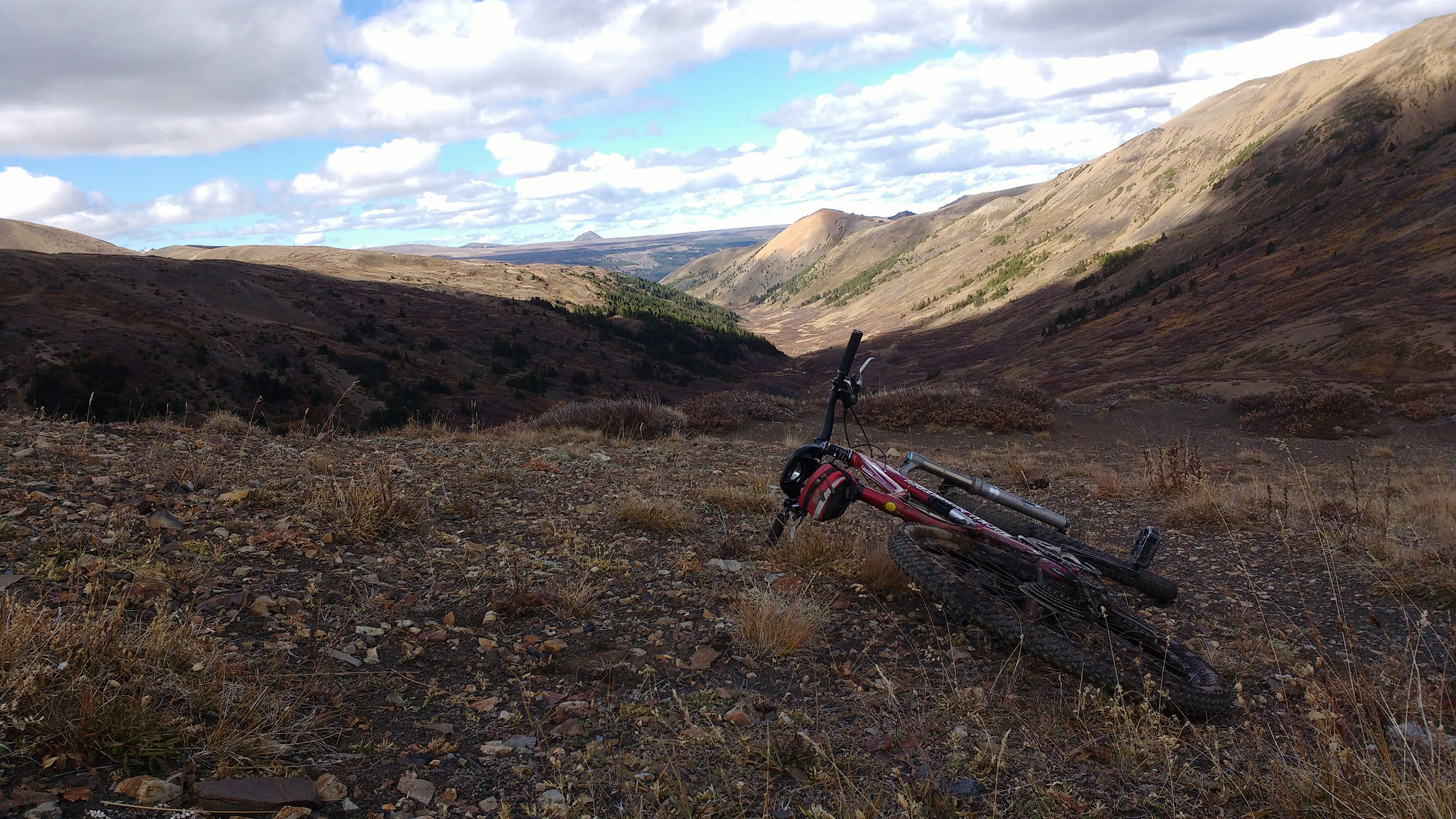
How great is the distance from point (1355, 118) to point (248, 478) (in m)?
69.1

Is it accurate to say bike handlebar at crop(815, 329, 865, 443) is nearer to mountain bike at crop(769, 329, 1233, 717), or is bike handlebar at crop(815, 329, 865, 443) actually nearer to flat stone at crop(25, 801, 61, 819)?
mountain bike at crop(769, 329, 1233, 717)

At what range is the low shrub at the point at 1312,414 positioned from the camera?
52.4 ft

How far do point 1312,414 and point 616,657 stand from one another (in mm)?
19552

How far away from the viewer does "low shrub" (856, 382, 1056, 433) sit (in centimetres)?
1831

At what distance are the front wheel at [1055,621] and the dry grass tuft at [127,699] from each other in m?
3.27

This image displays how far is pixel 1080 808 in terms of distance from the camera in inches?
100

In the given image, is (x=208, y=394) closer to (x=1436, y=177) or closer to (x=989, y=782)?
(x=989, y=782)

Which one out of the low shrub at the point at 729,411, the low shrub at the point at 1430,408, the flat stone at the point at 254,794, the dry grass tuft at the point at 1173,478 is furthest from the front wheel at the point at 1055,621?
the low shrub at the point at 1430,408

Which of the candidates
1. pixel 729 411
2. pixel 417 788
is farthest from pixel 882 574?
pixel 729 411

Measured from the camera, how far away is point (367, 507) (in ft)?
16.8

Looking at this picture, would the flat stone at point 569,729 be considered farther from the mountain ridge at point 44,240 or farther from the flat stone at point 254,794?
the mountain ridge at point 44,240

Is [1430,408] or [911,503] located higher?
[911,503]

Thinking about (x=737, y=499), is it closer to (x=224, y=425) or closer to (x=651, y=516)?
(x=651, y=516)

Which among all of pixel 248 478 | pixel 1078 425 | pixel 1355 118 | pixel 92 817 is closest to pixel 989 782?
pixel 92 817
